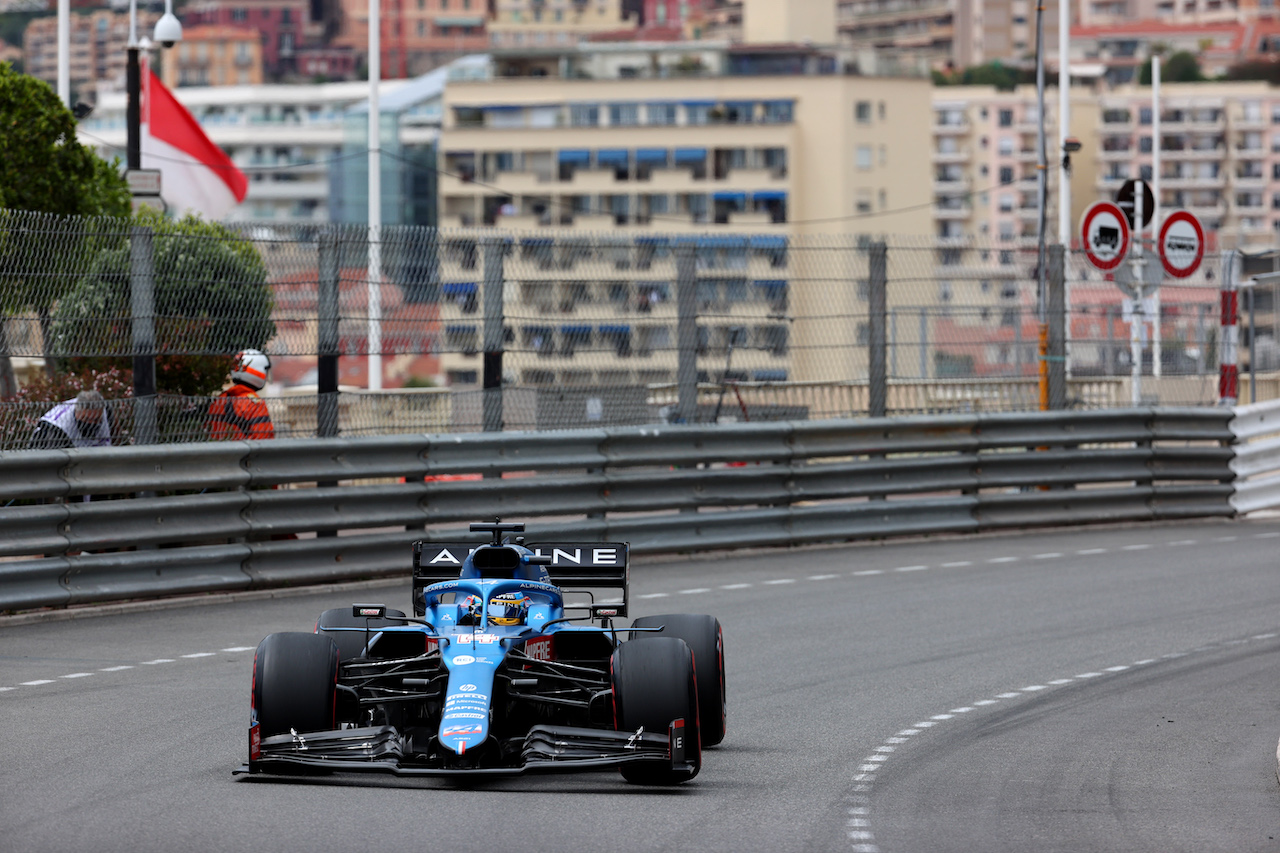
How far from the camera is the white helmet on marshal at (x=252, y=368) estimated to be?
1331 centimetres

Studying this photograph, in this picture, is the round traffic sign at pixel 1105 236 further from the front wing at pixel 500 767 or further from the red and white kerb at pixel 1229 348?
the front wing at pixel 500 767

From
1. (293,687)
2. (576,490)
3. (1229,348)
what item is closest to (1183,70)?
(1229,348)

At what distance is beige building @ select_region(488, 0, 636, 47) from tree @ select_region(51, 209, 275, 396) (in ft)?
564

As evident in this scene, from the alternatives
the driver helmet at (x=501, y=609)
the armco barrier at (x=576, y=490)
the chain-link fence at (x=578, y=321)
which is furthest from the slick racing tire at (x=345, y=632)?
the chain-link fence at (x=578, y=321)

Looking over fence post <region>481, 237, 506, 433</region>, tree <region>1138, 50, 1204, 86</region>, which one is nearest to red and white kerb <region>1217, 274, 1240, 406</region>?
fence post <region>481, 237, 506, 433</region>

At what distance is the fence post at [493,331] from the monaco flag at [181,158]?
12781 millimetres

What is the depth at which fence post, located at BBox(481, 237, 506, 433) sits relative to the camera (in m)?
14.4

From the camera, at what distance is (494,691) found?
24.2 ft

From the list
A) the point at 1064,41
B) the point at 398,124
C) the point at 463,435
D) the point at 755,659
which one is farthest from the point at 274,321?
the point at 398,124

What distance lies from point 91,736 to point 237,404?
17.5 ft

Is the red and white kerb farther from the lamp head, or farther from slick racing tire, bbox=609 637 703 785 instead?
the lamp head

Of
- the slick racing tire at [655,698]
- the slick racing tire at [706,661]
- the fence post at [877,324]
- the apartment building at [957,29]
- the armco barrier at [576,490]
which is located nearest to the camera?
the slick racing tire at [655,698]

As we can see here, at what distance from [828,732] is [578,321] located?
21.9 ft

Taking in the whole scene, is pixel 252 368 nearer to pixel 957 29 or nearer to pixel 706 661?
pixel 706 661
